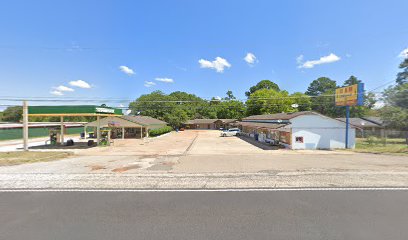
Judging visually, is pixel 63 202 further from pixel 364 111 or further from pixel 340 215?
pixel 364 111

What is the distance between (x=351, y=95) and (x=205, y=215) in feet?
87.3

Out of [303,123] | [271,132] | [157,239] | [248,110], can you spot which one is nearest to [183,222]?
[157,239]

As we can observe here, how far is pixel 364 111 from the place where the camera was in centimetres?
6262

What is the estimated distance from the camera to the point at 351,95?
25641 mm

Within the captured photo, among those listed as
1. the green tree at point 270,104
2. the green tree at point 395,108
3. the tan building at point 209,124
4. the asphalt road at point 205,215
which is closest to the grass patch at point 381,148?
the green tree at point 395,108

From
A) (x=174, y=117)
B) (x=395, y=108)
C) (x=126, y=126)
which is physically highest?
(x=395, y=108)

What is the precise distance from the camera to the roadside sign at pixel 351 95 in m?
24.5

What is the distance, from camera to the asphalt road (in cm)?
524

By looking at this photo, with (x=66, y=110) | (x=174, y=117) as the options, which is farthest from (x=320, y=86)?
(x=66, y=110)

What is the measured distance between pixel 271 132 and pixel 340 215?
27.2 metres

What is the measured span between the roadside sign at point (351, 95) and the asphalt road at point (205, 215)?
1964cm

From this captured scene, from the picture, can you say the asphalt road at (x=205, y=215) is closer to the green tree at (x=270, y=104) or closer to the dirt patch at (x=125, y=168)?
the dirt patch at (x=125, y=168)

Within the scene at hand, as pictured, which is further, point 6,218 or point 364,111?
point 364,111

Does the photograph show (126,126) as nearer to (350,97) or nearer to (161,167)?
(161,167)
